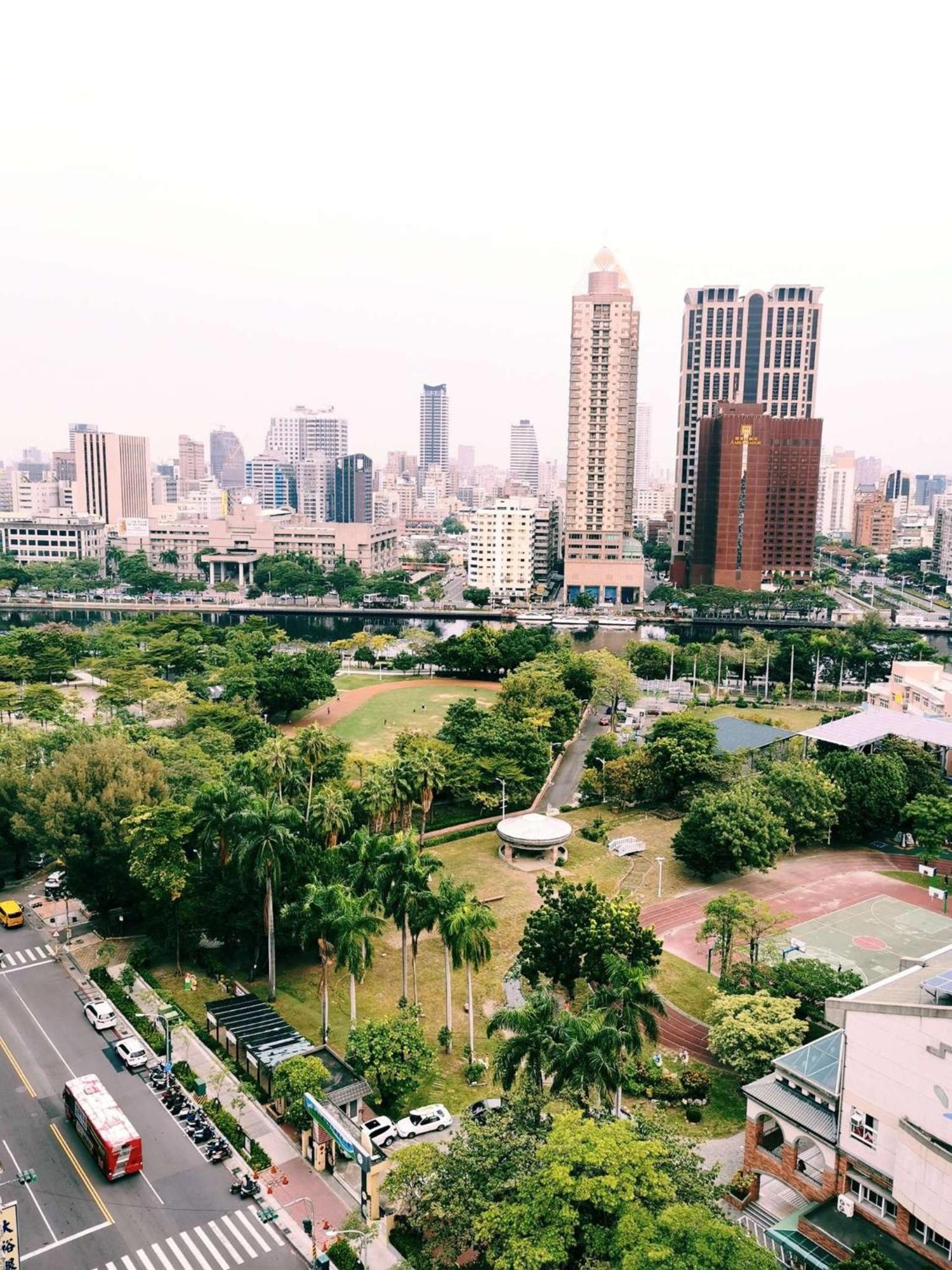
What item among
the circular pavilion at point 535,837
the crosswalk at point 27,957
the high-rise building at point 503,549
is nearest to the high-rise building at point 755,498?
the high-rise building at point 503,549

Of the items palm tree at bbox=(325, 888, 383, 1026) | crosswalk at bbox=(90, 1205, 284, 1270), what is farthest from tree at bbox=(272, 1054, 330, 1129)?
crosswalk at bbox=(90, 1205, 284, 1270)

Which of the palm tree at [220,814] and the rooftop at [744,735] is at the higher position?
the palm tree at [220,814]

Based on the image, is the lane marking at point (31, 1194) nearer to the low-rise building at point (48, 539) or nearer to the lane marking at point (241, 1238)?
the lane marking at point (241, 1238)

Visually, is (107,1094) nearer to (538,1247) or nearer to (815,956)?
(538,1247)

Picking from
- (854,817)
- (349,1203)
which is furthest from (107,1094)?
(854,817)

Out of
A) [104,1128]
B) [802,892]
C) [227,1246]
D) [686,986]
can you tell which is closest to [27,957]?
[104,1128]
